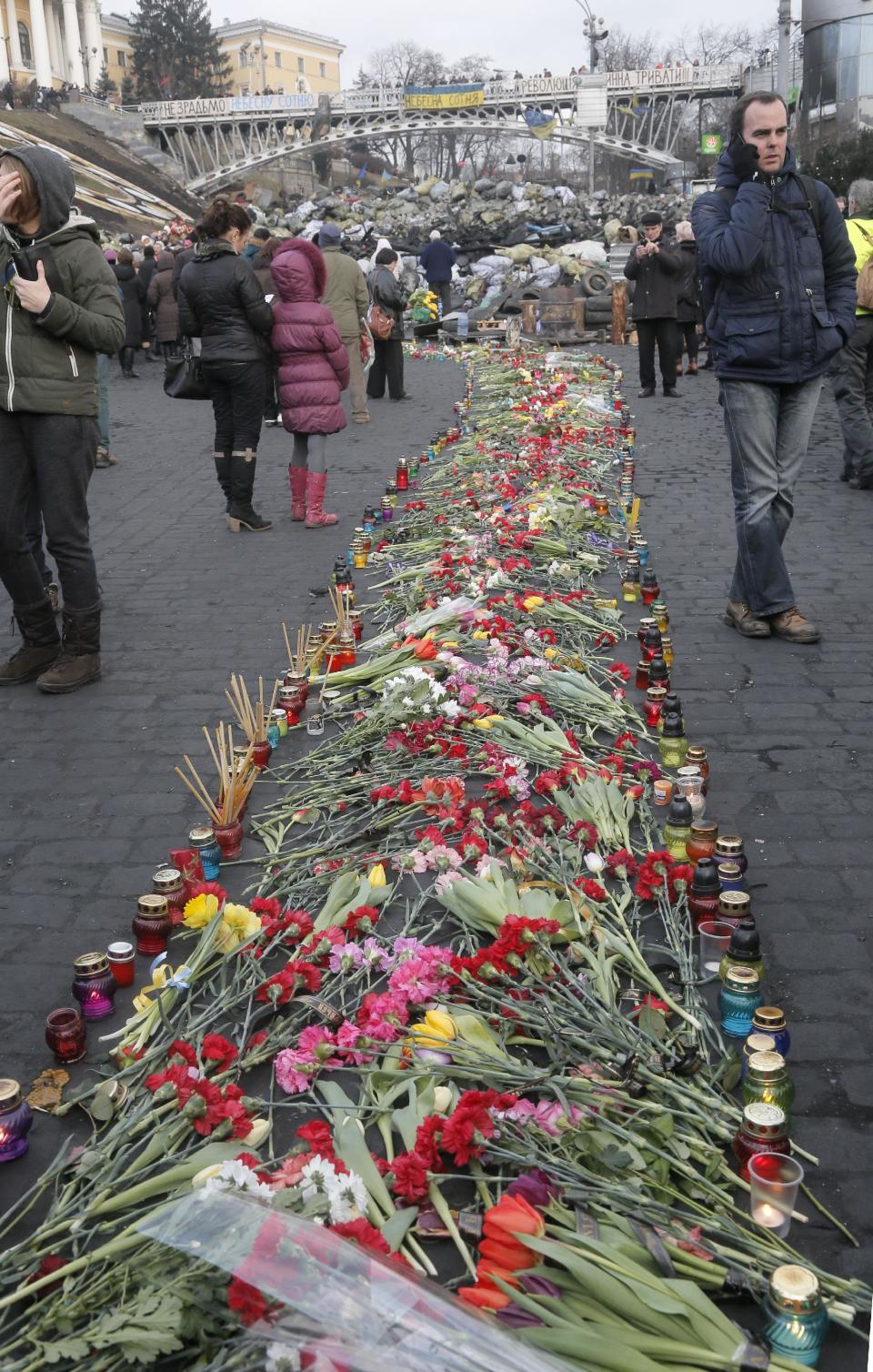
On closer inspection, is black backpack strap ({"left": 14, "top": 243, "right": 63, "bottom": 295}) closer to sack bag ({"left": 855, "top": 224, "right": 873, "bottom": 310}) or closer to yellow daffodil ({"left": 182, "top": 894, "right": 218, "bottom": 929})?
yellow daffodil ({"left": 182, "top": 894, "right": 218, "bottom": 929})

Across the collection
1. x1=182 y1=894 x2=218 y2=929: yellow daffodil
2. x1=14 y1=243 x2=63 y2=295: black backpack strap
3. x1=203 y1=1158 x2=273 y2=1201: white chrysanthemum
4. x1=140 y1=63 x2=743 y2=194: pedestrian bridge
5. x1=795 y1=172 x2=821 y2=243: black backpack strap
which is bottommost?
x1=182 y1=894 x2=218 y2=929: yellow daffodil

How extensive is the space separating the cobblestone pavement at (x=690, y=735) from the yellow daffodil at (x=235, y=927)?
17.2 inches

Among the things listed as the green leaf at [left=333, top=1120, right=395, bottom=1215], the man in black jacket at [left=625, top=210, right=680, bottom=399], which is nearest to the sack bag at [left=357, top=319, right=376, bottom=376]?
the man in black jacket at [left=625, top=210, right=680, bottom=399]

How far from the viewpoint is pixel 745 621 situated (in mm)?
5930

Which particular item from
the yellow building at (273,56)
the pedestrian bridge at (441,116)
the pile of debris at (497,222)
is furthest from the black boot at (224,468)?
the yellow building at (273,56)

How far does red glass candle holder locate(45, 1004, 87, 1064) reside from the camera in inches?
114

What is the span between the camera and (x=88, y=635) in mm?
5527

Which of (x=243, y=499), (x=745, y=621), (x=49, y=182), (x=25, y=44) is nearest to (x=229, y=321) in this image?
(x=243, y=499)

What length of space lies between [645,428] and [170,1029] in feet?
36.1

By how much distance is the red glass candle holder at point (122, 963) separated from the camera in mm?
3195

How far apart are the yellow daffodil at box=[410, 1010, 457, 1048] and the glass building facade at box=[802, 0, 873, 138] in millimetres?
47109

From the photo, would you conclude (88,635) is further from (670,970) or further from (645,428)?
(645,428)

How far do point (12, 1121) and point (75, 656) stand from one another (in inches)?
127

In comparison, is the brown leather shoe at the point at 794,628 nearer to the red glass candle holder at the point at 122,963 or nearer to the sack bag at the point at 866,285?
the sack bag at the point at 866,285
